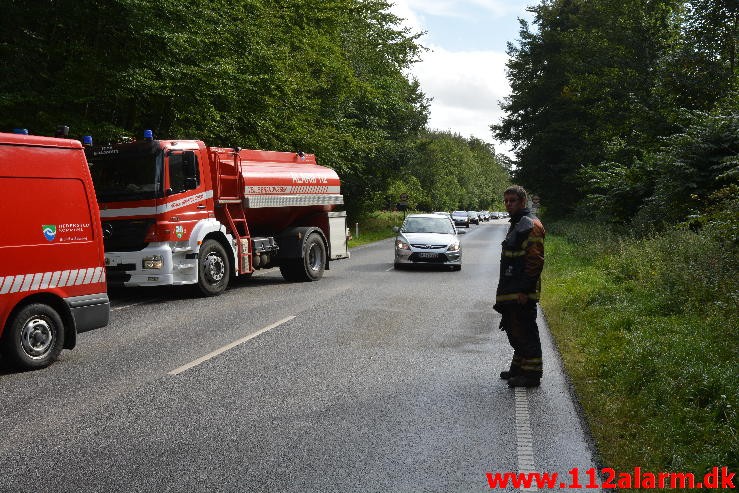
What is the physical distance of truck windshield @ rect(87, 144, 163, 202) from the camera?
12.7 meters

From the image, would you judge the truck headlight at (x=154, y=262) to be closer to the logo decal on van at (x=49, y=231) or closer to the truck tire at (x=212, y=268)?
the truck tire at (x=212, y=268)

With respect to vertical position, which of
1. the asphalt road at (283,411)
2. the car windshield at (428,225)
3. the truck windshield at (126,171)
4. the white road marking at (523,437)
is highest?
the truck windshield at (126,171)

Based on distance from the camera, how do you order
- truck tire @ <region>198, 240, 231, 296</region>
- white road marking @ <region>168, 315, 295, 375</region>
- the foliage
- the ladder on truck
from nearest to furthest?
1. white road marking @ <region>168, 315, 295, 375</region>
2. truck tire @ <region>198, 240, 231, 296</region>
3. the ladder on truck
4. the foliage

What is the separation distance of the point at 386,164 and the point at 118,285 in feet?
97.1

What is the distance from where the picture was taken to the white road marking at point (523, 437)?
14.9ft

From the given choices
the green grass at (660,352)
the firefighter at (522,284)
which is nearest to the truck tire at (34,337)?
the firefighter at (522,284)

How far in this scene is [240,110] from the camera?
19.2 metres

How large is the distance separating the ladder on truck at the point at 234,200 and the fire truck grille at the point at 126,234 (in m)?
1.78

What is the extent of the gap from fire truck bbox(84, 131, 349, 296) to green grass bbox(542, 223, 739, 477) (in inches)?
244

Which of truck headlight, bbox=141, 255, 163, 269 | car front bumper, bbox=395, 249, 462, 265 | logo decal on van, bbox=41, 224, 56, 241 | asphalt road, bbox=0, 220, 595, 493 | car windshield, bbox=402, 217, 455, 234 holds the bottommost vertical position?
asphalt road, bbox=0, 220, 595, 493

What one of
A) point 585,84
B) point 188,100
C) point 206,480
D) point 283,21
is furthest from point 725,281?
point 585,84

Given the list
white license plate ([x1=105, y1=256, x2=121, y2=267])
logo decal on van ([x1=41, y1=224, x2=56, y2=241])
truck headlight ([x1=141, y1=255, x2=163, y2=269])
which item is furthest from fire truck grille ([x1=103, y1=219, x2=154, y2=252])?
logo decal on van ([x1=41, y1=224, x2=56, y2=241])

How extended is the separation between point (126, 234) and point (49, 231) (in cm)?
524

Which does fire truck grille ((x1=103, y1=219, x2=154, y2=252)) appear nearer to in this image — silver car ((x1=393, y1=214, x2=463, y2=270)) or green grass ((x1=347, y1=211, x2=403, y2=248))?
silver car ((x1=393, y1=214, x2=463, y2=270))
